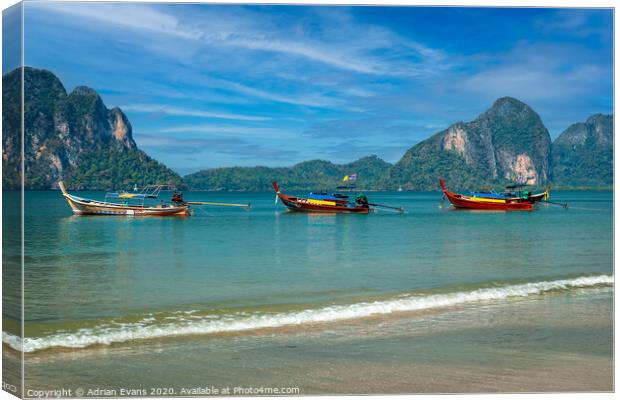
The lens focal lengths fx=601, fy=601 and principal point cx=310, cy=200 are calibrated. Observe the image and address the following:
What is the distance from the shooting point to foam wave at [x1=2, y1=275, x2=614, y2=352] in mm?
3789

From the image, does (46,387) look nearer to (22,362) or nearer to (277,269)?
(22,362)

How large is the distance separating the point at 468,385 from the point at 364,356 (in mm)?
627

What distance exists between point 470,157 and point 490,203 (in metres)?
21.2

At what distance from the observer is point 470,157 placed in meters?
48.4

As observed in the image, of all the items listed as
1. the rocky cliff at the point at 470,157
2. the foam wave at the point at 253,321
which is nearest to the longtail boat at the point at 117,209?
the foam wave at the point at 253,321

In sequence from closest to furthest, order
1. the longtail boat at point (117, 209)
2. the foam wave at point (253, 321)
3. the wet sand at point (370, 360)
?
1. the wet sand at point (370, 360)
2. the foam wave at point (253, 321)
3. the longtail boat at point (117, 209)

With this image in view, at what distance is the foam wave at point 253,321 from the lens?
3789 millimetres

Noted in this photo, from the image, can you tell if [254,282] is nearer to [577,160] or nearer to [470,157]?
[577,160]

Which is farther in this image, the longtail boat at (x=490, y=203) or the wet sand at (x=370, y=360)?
the longtail boat at (x=490, y=203)

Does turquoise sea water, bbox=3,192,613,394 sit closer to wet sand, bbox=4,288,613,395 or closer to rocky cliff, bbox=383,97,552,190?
wet sand, bbox=4,288,613,395

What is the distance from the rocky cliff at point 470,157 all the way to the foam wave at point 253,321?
3325cm

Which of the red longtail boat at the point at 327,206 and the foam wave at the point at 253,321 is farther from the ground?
the red longtail boat at the point at 327,206

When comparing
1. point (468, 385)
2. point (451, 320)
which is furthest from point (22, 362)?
point (451, 320)

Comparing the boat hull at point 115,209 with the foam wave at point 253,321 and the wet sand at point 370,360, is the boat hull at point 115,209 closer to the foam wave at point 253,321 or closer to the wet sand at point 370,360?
the foam wave at point 253,321
